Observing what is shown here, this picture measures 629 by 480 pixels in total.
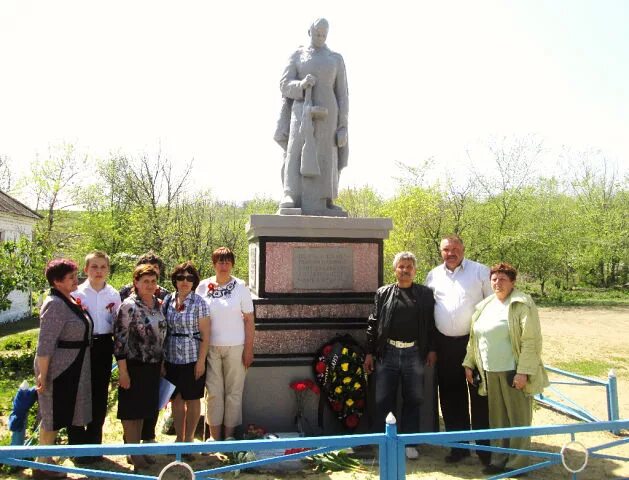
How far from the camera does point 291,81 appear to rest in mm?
5707

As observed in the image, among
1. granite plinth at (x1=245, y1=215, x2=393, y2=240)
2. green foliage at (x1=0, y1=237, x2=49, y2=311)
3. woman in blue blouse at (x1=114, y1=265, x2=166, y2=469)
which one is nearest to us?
woman in blue blouse at (x1=114, y1=265, x2=166, y2=469)

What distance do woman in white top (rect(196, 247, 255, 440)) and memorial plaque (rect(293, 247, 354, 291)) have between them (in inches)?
37.3

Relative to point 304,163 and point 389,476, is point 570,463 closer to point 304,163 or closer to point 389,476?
point 389,476

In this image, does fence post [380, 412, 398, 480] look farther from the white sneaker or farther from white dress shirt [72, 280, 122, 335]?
white dress shirt [72, 280, 122, 335]

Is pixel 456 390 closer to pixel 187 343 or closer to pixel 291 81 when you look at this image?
pixel 187 343

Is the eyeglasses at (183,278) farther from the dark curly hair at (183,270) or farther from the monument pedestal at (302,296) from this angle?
the monument pedestal at (302,296)

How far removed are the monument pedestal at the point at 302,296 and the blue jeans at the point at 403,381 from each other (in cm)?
57

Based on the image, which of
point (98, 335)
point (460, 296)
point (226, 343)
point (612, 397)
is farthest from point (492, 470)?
point (98, 335)

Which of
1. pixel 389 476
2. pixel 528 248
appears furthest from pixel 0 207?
pixel 528 248

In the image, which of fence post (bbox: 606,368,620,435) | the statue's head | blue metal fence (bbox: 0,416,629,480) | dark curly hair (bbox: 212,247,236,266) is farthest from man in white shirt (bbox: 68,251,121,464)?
fence post (bbox: 606,368,620,435)

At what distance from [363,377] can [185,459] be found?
1.76 m

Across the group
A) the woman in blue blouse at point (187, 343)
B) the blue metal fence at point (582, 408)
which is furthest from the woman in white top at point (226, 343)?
the blue metal fence at point (582, 408)

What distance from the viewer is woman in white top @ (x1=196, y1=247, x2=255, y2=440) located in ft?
14.4

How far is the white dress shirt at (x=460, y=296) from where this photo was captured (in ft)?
14.4
